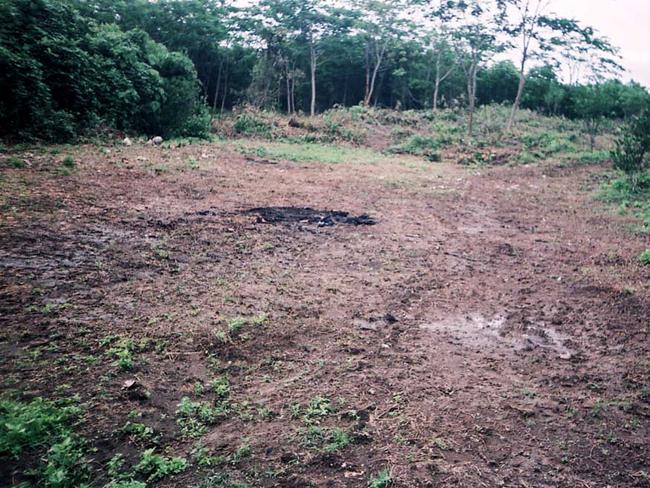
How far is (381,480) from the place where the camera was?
2133mm

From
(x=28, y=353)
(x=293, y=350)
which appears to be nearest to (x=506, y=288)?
(x=293, y=350)

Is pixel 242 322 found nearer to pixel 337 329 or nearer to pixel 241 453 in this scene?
pixel 337 329

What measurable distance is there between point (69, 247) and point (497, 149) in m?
15.2

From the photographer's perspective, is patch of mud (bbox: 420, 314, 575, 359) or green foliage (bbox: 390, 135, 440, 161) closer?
patch of mud (bbox: 420, 314, 575, 359)

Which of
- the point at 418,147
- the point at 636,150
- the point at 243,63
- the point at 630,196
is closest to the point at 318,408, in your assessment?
the point at 630,196

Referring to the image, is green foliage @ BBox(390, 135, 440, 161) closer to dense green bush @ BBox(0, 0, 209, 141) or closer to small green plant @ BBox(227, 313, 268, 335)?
dense green bush @ BBox(0, 0, 209, 141)

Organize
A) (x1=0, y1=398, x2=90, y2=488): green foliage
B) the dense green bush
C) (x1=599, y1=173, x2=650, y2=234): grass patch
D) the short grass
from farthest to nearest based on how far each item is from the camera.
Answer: the short grass → the dense green bush → (x1=599, y1=173, x2=650, y2=234): grass patch → (x1=0, y1=398, x2=90, y2=488): green foliage

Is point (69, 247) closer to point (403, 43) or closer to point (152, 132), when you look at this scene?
point (152, 132)

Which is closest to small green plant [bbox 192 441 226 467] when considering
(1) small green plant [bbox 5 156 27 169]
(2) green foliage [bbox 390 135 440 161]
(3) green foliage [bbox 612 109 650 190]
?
(1) small green plant [bbox 5 156 27 169]

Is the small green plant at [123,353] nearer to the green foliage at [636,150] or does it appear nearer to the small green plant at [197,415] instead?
the small green plant at [197,415]

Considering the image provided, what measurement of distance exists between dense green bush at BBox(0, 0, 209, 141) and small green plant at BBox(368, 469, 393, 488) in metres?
8.96

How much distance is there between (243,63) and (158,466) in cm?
2624

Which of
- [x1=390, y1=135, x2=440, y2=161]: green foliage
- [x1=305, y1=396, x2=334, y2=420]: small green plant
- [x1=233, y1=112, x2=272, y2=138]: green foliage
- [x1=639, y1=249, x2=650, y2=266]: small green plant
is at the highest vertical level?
[x1=233, y1=112, x2=272, y2=138]: green foliage

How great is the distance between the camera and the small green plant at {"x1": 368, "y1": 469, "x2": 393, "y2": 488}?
212 cm
